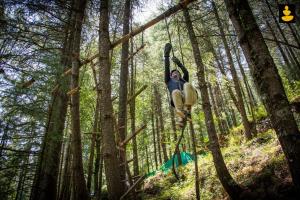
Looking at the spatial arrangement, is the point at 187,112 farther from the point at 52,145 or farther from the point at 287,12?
the point at 52,145

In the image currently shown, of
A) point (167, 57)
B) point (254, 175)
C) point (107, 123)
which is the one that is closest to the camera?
point (107, 123)

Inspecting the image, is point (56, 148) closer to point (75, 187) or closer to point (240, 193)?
point (75, 187)

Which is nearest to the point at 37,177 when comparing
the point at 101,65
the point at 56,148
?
the point at 56,148

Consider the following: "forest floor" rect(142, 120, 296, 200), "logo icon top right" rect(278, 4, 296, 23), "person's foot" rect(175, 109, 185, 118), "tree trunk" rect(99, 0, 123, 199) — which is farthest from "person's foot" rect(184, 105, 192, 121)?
"logo icon top right" rect(278, 4, 296, 23)

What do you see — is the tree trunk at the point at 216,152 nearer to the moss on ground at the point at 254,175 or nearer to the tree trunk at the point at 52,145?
the moss on ground at the point at 254,175

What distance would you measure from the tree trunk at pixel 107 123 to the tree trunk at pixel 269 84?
9.10 feet

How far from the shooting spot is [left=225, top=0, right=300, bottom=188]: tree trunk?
9.15 feet

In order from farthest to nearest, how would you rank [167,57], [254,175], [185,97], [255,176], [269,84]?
[254,175] < [255,176] < [185,97] < [167,57] < [269,84]

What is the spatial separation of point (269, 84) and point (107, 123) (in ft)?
9.86

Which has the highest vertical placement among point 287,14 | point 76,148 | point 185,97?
point 287,14

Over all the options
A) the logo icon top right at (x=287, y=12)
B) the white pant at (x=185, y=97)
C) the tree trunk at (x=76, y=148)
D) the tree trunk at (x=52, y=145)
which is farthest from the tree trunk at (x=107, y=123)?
the logo icon top right at (x=287, y=12)

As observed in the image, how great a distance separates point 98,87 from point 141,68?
12963 mm

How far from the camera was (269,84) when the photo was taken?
304 centimetres

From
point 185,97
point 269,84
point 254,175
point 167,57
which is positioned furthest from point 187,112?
point 254,175
